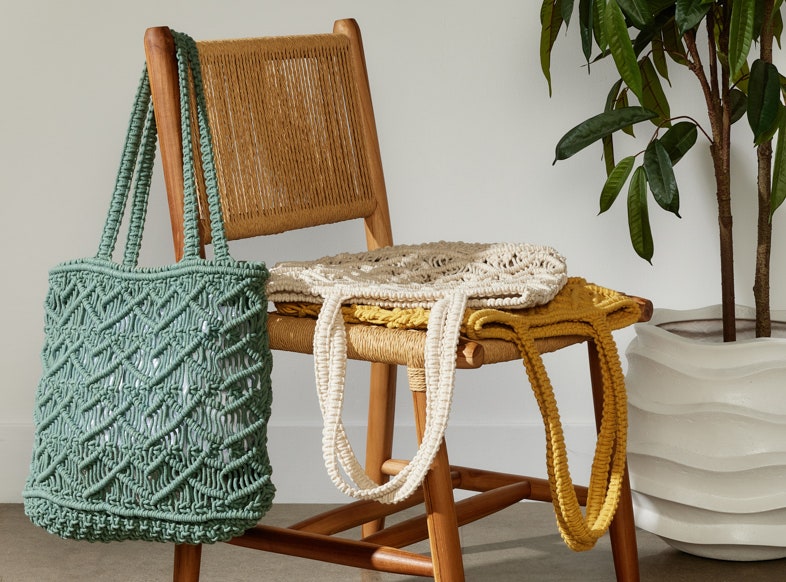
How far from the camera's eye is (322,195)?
4.01 ft

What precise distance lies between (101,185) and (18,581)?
63 cm

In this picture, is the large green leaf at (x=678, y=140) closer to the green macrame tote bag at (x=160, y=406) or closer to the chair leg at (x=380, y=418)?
the chair leg at (x=380, y=418)

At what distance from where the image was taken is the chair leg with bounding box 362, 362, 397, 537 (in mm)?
1262

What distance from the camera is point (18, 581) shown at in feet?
4.35

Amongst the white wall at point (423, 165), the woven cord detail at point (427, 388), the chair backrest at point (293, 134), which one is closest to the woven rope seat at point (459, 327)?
the woven cord detail at point (427, 388)

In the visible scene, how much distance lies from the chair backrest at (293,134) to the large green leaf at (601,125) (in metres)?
0.25

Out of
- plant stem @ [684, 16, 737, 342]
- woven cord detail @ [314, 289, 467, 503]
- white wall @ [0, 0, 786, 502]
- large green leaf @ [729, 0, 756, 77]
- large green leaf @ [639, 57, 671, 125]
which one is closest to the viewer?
woven cord detail @ [314, 289, 467, 503]

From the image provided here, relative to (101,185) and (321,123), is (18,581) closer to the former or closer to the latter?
(101,185)

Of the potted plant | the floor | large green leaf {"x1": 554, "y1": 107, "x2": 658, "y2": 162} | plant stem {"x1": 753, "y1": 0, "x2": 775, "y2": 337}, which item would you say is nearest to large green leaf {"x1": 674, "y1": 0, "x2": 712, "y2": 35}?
the potted plant

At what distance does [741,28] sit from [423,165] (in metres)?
0.63

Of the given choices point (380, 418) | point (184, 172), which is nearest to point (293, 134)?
point (184, 172)

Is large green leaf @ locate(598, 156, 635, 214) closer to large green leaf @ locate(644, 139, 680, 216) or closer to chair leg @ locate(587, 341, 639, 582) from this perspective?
large green leaf @ locate(644, 139, 680, 216)

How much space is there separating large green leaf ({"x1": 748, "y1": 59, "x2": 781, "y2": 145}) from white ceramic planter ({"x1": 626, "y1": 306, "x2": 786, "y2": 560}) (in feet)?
0.88

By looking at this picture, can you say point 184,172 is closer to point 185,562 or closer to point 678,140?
point 185,562
